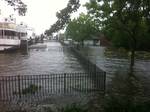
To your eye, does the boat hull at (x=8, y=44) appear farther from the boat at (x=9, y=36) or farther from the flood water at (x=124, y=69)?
the flood water at (x=124, y=69)

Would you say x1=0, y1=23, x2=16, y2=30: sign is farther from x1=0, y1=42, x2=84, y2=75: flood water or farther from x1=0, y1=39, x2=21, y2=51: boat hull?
x1=0, y1=42, x2=84, y2=75: flood water

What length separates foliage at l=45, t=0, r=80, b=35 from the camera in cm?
764

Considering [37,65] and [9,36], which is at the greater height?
[9,36]

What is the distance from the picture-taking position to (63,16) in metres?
7.92

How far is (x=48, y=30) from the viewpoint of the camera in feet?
24.7

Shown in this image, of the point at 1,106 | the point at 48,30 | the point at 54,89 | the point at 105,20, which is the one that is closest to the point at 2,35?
the point at 105,20

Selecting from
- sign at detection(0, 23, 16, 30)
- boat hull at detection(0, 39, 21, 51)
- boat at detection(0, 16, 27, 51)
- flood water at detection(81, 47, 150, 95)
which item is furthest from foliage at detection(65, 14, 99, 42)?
flood water at detection(81, 47, 150, 95)

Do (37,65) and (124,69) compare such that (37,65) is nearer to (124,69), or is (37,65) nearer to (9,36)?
(124,69)

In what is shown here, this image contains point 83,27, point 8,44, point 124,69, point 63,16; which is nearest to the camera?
point 63,16

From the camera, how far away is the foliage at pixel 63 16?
764cm

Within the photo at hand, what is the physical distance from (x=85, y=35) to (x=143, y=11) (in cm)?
5593

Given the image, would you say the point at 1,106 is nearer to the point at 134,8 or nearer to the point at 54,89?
the point at 54,89

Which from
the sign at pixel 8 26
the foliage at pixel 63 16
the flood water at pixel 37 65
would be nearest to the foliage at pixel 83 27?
the sign at pixel 8 26

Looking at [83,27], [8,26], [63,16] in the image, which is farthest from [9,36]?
[63,16]
